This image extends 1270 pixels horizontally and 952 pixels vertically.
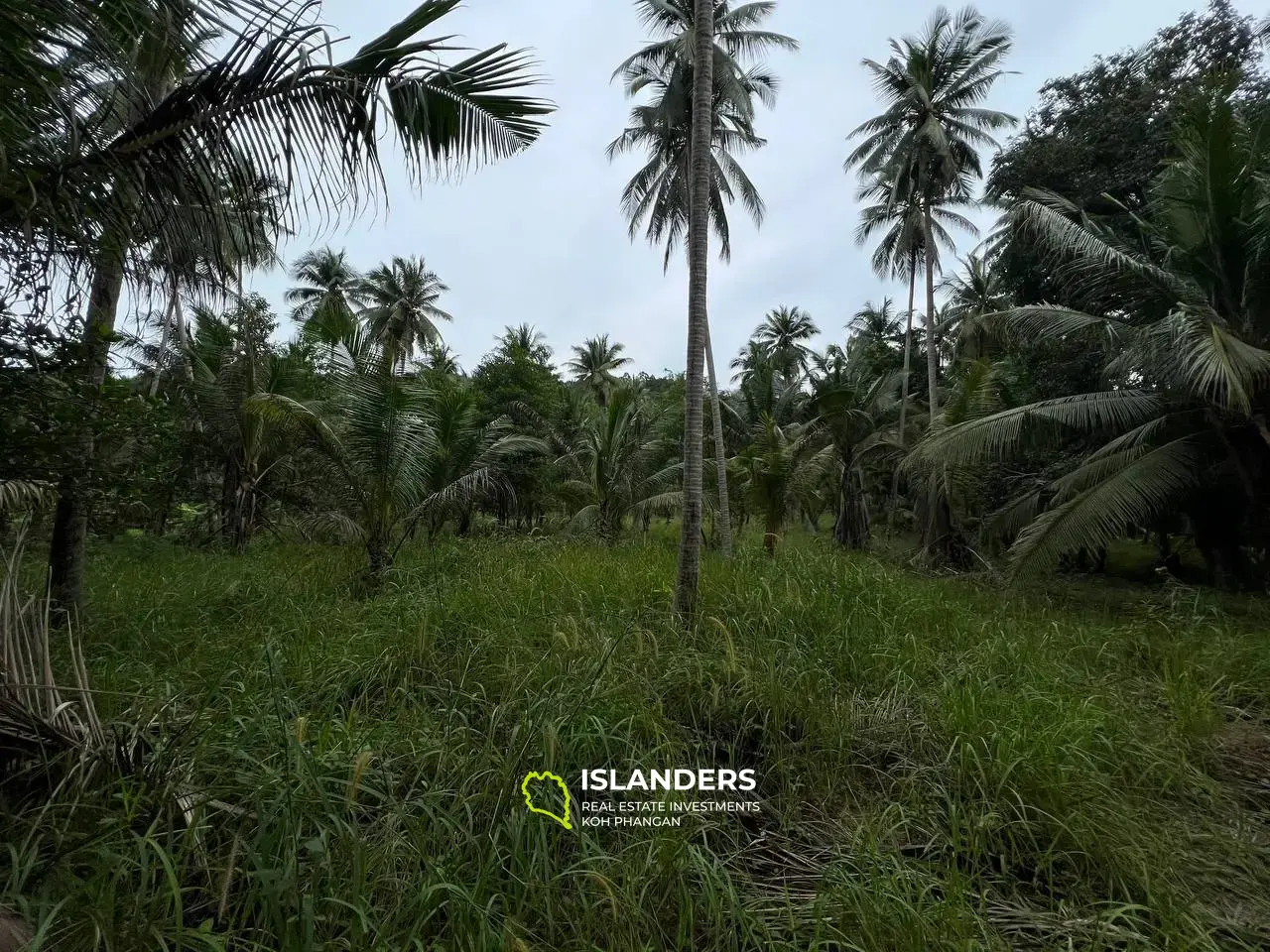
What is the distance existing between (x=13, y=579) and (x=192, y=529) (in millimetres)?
11463

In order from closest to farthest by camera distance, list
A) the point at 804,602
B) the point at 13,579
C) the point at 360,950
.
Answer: the point at 360,950 → the point at 13,579 → the point at 804,602

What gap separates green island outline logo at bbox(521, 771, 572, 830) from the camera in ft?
6.82

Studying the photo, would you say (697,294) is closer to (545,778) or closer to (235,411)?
(545,778)

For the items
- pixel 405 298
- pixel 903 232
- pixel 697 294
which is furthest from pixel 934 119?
pixel 405 298

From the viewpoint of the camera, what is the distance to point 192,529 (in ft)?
36.7

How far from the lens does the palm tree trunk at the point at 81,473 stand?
3.43 meters

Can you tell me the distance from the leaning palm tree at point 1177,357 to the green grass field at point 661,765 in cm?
234

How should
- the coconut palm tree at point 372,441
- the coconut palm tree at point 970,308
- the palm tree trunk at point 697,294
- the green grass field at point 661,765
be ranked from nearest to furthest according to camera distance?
1. the green grass field at point 661,765
2. the palm tree trunk at point 697,294
3. the coconut palm tree at point 372,441
4. the coconut palm tree at point 970,308

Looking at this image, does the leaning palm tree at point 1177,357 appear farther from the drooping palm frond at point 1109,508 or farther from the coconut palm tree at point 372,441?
the coconut palm tree at point 372,441

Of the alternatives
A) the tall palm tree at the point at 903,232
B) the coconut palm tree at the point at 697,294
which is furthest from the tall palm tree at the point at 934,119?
the coconut palm tree at the point at 697,294

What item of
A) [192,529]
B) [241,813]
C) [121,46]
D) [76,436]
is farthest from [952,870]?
[192,529]

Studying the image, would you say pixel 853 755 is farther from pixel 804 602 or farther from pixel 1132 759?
pixel 804 602

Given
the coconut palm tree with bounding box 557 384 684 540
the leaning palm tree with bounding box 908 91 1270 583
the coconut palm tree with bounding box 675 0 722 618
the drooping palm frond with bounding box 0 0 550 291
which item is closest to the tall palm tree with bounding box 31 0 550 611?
the drooping palm frond with bounding box 0 0 550 291

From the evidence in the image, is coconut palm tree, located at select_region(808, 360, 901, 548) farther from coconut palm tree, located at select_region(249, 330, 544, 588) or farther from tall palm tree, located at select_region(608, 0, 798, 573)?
coconut palm tree, located at select_region(249, 330, 544, 588)
